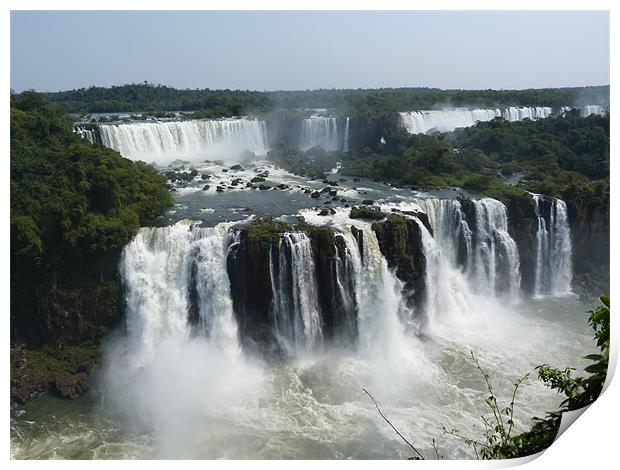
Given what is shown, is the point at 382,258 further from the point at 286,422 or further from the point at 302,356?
the point at 286,422

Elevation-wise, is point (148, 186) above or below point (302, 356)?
above

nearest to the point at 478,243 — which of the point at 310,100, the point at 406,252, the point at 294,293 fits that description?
the point at 406,252

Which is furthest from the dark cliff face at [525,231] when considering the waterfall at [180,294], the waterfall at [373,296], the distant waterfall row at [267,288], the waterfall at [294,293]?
the waterfall at [180,294]

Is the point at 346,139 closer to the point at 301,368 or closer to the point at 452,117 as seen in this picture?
the point at 452,117

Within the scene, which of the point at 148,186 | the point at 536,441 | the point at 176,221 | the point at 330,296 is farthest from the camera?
the point at 148,186

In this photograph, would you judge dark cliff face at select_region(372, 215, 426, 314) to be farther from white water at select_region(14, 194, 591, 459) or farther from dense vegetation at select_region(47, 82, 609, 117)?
dense vegetation at select_region(47, 82, 609, 117)

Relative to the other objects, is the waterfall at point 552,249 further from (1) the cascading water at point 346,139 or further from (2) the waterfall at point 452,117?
(2) the waterfall at point 452,117
